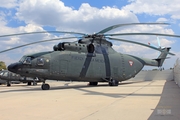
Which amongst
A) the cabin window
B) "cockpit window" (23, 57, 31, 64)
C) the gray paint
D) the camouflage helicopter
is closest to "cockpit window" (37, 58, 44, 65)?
the camouflage helicopter

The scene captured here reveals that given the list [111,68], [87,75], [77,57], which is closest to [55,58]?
[77,57]

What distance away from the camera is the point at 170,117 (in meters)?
5.66

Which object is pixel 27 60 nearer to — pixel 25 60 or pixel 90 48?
pixel 25 60

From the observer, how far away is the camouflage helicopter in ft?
51.4

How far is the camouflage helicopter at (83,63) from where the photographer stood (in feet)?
51.4

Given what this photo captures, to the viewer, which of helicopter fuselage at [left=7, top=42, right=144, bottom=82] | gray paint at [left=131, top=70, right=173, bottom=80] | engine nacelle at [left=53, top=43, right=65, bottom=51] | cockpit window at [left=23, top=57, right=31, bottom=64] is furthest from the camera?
gray paint at [left=131, top=70, right=173, bottom=80]

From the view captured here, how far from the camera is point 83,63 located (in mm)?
18234

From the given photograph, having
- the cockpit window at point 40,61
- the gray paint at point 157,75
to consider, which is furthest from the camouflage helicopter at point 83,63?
the gray paint at point 157,75

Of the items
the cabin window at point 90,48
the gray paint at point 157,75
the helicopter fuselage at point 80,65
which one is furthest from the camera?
the gray paint at point 157,75

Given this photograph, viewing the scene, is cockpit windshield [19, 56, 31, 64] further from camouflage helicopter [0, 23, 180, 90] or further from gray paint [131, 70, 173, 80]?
gray paint [131, 70, 173, 80]

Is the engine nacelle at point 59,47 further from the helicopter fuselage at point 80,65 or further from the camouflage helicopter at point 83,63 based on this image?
the helicopter fuselage at point 80,65

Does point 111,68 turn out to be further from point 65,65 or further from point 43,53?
point 43,53

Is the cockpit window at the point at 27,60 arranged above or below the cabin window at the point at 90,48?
below

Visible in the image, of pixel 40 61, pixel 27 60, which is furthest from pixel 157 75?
pixel 27 60
